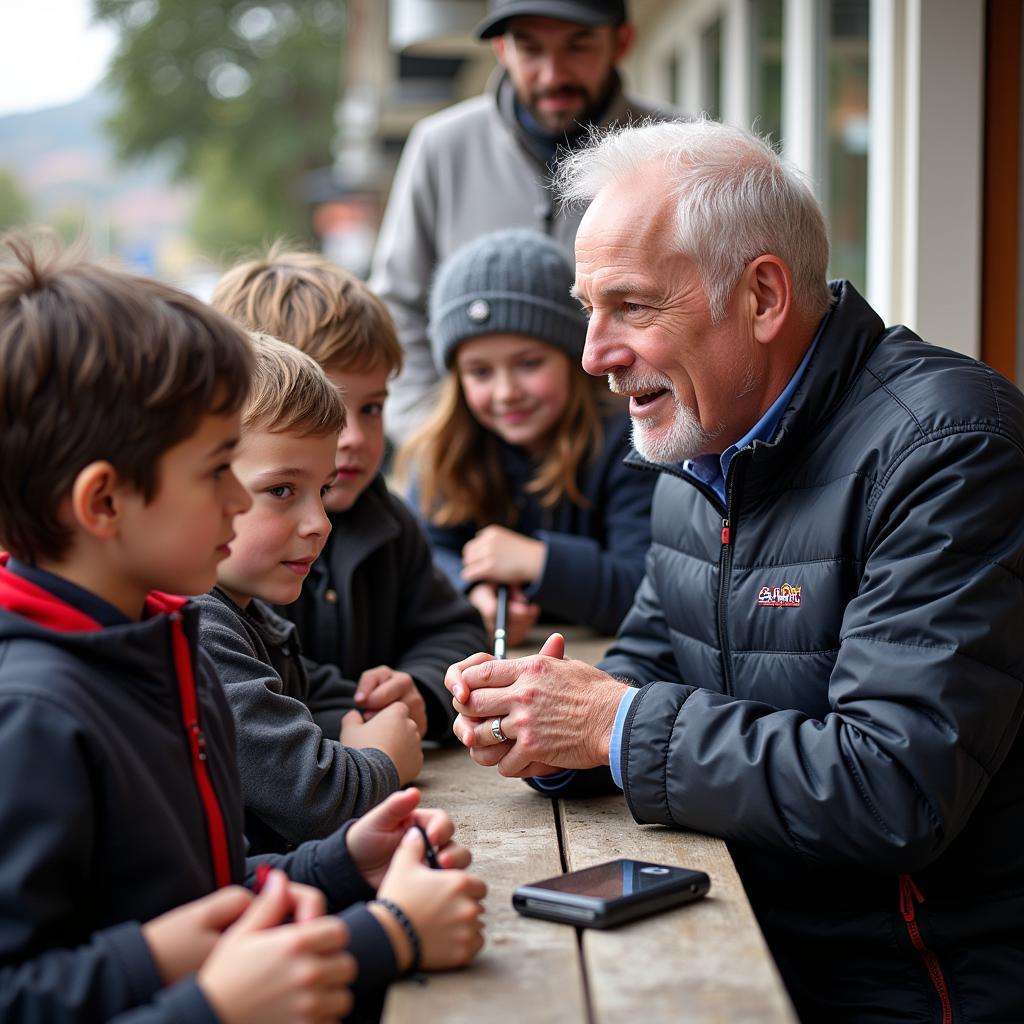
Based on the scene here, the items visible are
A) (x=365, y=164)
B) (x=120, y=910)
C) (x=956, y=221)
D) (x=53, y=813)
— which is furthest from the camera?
(x=365, y=164)

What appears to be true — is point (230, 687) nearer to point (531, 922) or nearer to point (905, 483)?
point (531, 922)

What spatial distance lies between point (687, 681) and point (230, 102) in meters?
39.6

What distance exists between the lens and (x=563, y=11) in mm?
4016

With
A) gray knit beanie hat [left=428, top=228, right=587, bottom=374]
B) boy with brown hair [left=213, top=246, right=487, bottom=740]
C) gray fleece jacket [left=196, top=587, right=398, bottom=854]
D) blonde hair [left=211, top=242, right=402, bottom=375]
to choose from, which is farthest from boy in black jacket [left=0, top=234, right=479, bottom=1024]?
gray knit beanie hat [left=428, top=228, right=587, bottom=374]

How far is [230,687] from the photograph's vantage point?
2082mm

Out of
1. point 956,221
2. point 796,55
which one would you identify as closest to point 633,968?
point 956,221

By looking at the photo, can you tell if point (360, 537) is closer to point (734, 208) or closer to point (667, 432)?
point (667, 432)

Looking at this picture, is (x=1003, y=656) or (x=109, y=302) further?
(x=1003, y=656)

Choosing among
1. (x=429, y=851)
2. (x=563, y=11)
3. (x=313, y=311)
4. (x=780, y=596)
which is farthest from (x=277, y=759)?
(x=563, y=11)

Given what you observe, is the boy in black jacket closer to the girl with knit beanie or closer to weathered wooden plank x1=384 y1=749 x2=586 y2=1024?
weathered wooden plank x1=384 y1=749 x2=586 y2=1024

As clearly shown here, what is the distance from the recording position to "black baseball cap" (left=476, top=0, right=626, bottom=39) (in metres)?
4.01

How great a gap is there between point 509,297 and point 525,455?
453mm

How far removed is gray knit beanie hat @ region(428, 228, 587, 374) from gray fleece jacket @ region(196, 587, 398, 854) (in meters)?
1.51

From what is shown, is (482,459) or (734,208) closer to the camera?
(734,208)
